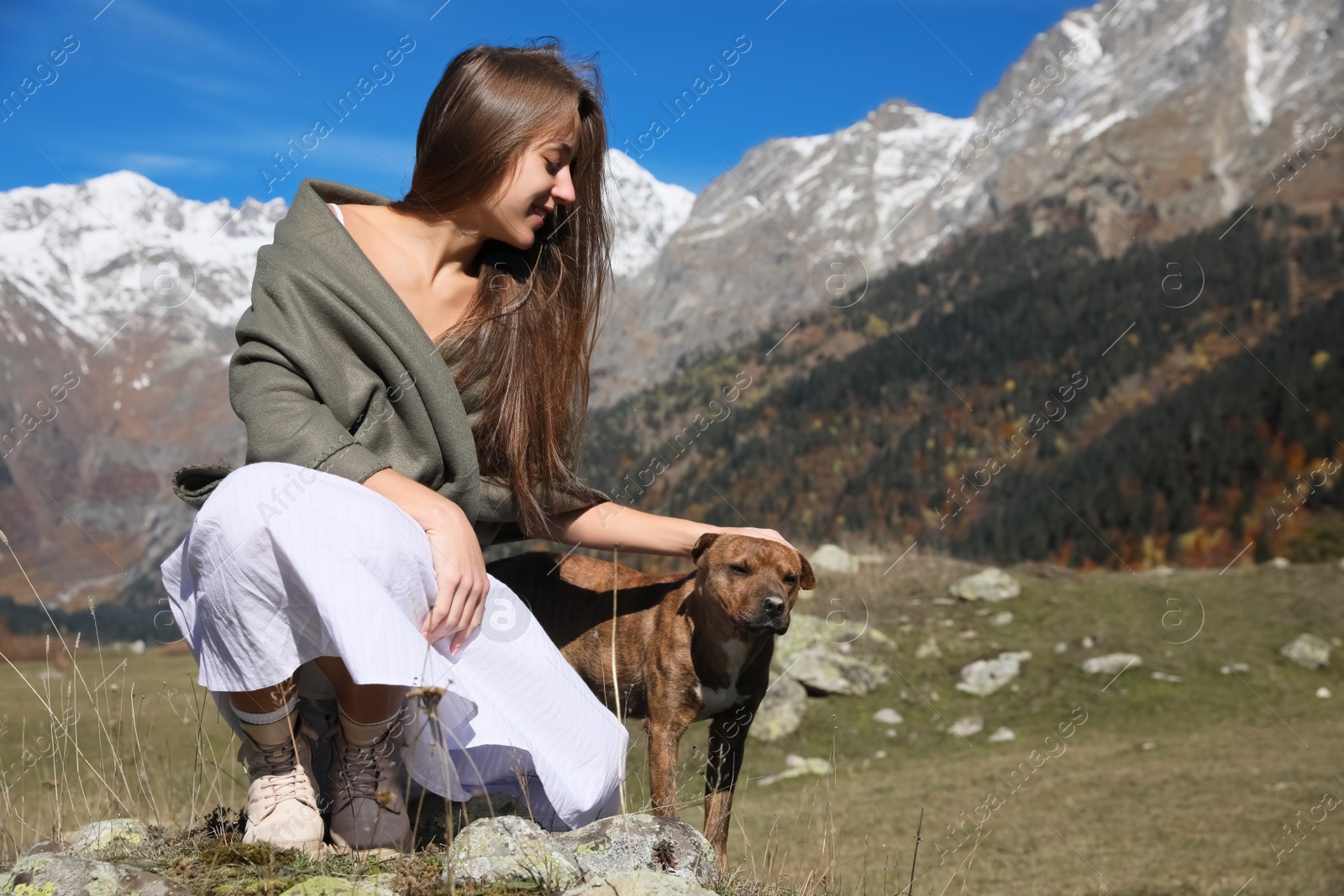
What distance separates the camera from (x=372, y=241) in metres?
3.20

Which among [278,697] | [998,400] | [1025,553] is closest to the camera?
[278,697]

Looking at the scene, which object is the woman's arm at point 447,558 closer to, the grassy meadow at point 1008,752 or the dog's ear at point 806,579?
the grassy meadow at point 1008,752

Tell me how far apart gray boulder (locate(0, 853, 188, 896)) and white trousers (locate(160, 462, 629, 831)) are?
1.46 feet

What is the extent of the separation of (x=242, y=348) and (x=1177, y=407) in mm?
38719

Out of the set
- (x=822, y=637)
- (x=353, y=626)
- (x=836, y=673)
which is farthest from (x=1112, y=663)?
(x=353, y=626)

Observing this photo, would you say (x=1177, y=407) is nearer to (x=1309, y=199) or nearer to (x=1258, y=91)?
(x=1309, y=199)

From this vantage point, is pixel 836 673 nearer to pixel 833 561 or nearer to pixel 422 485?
pixel 833 561

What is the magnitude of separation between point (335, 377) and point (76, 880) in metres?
1.35

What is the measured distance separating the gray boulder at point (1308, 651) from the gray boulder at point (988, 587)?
2.35 metres

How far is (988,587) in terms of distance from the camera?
10.3 metres

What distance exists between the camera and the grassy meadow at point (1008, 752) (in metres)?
3.97

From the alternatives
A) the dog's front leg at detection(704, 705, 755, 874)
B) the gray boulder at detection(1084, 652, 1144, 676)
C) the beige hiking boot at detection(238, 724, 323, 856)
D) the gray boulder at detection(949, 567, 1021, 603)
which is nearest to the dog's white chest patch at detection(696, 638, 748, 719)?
the dog's front leg at detection(704, 705, 755, 874)

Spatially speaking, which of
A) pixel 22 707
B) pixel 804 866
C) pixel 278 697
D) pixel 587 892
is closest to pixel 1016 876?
pixel 804 866

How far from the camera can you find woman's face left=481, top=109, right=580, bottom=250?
10.2 feet
